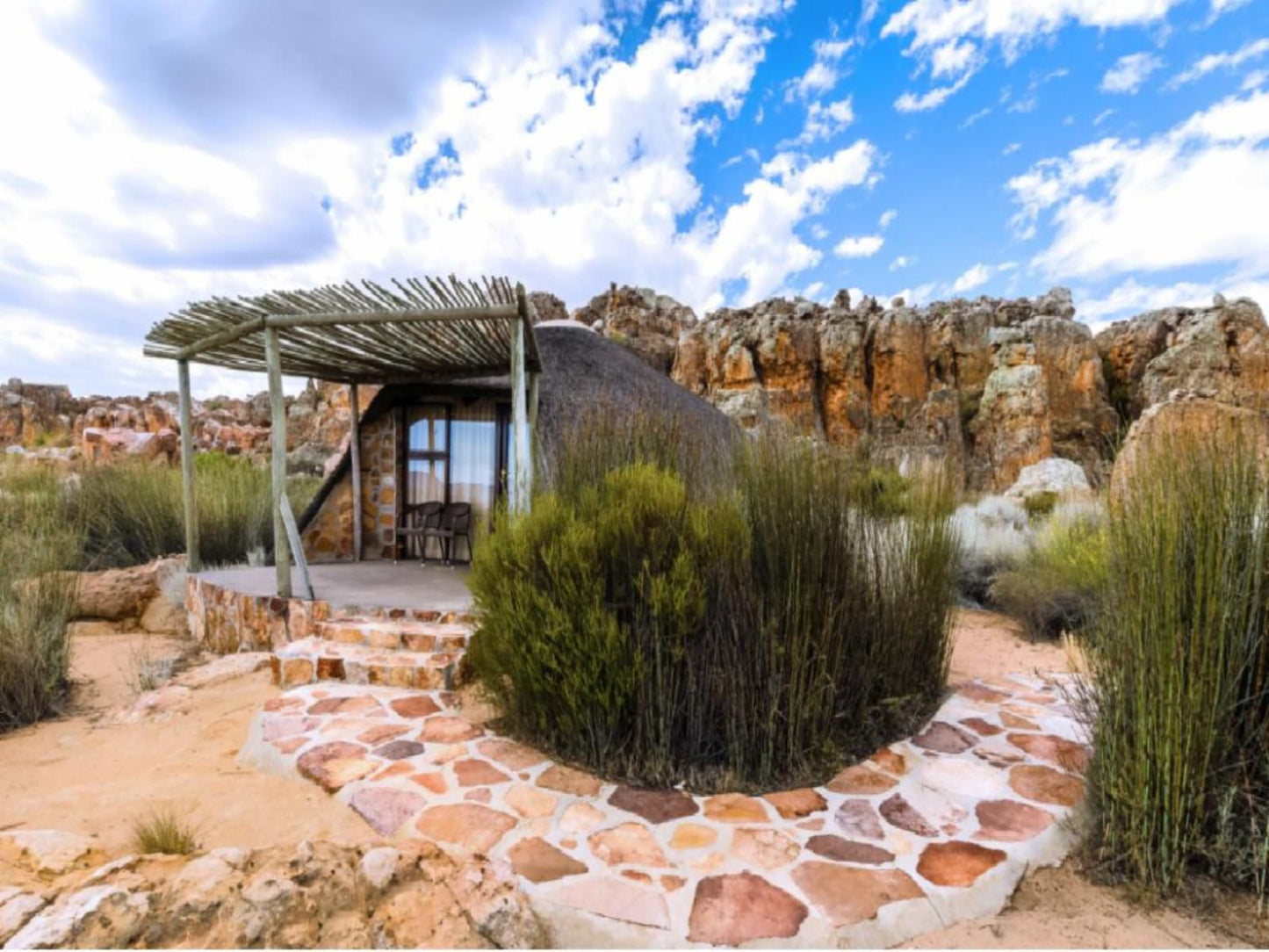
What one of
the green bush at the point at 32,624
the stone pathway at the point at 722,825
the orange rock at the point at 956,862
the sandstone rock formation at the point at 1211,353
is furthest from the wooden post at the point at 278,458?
the sandstone rock formation at the point at 1211,353

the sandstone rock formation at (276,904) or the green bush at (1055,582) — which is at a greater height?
the green bush at (1055,582)

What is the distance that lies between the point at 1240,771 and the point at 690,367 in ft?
83.2

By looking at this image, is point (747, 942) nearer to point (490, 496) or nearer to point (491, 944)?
point (491, 944)

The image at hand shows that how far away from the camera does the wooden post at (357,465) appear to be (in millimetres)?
6914

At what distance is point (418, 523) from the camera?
7.02 m

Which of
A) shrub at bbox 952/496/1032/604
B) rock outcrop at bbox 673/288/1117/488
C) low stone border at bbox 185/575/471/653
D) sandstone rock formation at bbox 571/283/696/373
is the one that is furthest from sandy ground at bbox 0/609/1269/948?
sandstone rock formation at bbox 571/283/696/373

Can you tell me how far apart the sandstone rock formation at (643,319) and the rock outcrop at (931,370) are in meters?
1.32

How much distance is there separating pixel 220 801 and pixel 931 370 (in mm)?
25691

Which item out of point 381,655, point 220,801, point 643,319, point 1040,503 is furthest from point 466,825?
point 643,319

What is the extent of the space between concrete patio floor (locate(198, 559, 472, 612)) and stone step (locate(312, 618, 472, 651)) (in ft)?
0.49

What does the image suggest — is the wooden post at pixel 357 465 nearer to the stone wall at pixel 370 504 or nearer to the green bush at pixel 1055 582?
the stone wall at pixel 370 504

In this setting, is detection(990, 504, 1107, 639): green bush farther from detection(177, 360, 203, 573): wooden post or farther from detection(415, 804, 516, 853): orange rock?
detection(177, 360, 203, 573): wooden post

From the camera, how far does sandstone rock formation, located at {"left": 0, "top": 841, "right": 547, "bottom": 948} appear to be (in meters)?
1.70

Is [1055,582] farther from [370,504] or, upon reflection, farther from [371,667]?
[370,504]
